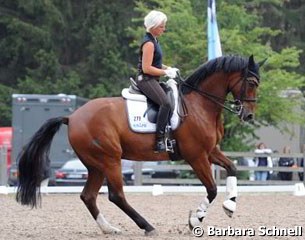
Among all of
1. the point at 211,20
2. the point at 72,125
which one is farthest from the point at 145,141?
the point at 211,20

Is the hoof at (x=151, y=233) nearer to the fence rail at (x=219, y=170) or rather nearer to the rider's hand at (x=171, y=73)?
the rider's hand at (x=171, y=73)

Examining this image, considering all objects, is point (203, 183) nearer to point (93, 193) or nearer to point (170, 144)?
point (170, 144)

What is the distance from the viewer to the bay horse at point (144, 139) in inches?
416

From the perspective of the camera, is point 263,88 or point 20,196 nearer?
point 20,196

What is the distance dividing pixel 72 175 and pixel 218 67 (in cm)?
1344

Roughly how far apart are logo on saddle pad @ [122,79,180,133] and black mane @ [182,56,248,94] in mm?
316

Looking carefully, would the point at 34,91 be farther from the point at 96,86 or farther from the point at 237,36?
the point at 237,36

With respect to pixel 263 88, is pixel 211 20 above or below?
above

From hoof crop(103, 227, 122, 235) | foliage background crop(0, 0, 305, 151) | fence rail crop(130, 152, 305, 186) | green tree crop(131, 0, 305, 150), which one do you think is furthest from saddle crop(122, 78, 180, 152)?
foliage background crop(0, 0, 305, 151)

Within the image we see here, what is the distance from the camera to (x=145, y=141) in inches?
419

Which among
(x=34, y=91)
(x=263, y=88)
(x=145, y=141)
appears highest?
(x=145, y=141)

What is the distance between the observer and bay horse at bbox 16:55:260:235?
1058 centimetres

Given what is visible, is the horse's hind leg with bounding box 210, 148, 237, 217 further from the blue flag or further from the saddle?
the blue flag

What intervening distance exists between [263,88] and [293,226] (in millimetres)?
15727
